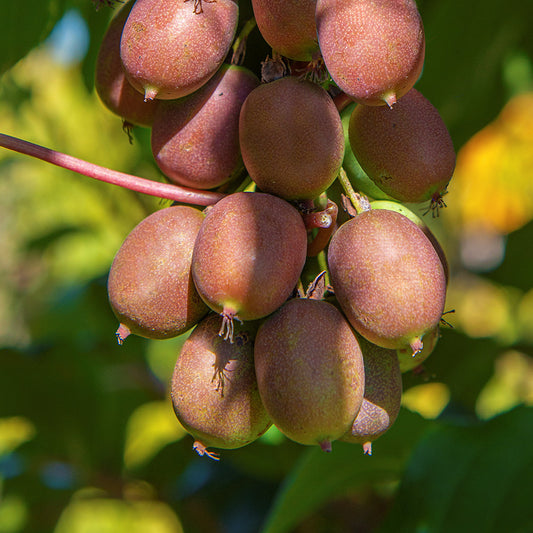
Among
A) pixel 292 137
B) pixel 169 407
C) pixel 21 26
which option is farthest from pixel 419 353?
pixel 169 407

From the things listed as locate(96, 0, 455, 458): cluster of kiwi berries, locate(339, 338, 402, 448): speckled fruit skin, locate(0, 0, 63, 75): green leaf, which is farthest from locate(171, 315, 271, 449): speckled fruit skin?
locate(0, 0, 63, 75): green leaf

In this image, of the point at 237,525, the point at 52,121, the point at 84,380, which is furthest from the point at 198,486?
the point at 52,121

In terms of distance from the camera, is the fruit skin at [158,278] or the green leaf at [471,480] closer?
the fruit skin at [158,278]

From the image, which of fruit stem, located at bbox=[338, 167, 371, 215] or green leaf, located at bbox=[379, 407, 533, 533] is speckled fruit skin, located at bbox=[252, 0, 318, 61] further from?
green leaf, located at bbox=[379, 407, 533, 533]

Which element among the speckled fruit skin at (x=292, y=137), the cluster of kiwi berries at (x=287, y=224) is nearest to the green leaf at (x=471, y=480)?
the cluster of kiwi berries at (x=287, y=224)

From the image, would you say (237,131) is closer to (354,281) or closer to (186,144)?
(186,144)

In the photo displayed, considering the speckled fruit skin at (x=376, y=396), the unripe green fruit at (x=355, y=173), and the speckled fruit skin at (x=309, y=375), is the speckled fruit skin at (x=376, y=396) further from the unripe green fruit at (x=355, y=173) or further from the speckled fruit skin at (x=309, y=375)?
the unripe green fruit at (x=355, y=173)

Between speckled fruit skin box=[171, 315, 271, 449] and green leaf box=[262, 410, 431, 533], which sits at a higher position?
Answer: speckled fruit skin box=[171, 315, 271, 449]
